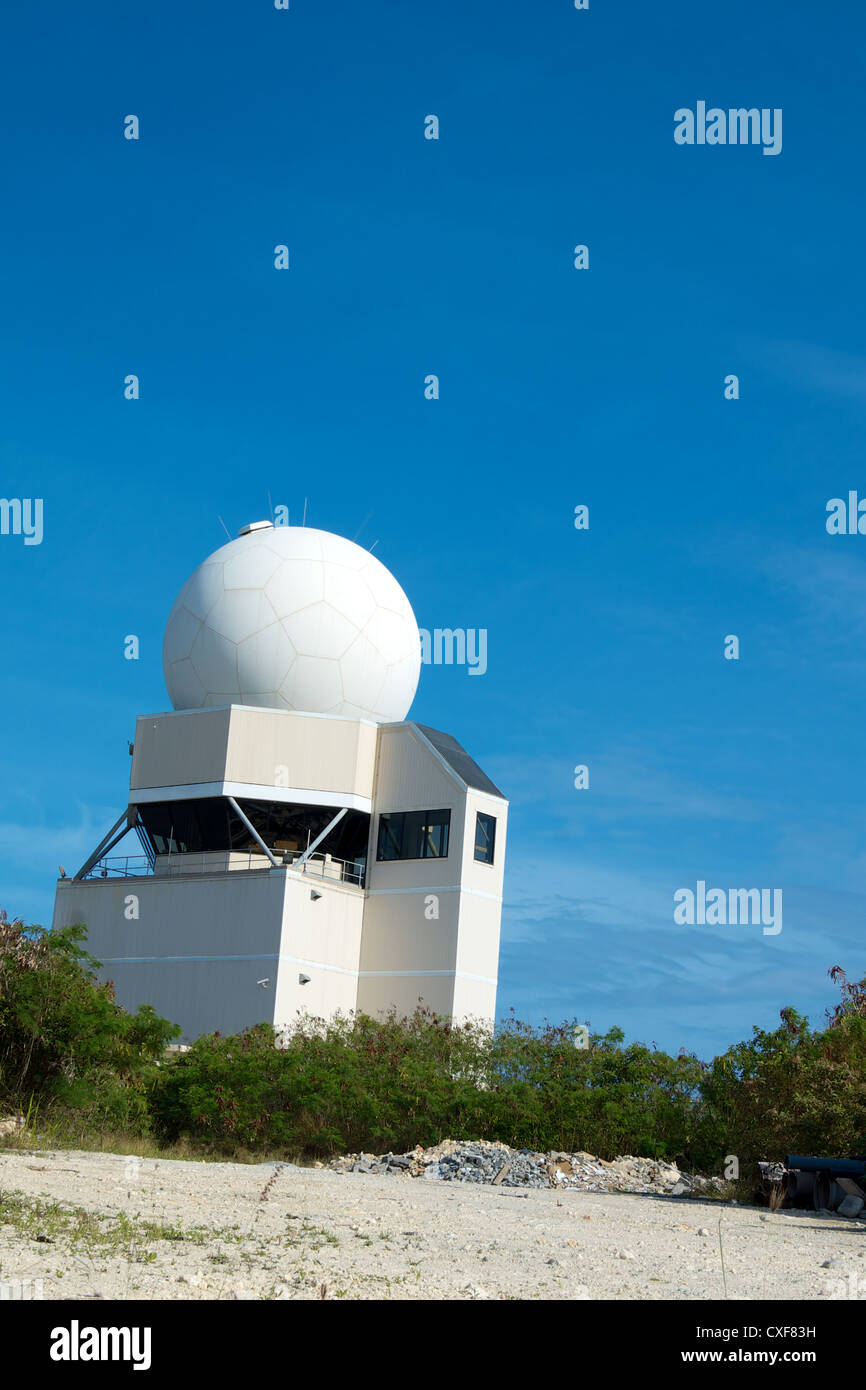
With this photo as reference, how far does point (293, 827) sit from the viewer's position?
119 feet

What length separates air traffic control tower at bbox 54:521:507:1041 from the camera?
33062 millimetres

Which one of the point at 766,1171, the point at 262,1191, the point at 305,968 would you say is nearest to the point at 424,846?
the point at 305,968

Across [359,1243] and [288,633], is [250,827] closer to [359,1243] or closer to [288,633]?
[288,633]

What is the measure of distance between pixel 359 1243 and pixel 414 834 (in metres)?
25.2

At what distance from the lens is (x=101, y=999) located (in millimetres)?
20375

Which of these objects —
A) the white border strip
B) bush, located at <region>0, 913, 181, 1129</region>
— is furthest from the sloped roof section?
bush, located at <region>0, 913, 181, 1129</region>

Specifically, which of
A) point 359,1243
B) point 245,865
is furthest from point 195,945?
point 359,1243

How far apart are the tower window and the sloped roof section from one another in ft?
3.99

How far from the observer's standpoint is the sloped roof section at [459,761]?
35.1 meters

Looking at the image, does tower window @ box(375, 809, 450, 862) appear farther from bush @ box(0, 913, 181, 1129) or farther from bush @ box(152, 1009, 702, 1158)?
bush @ box(0, 913, 181, 1129)
